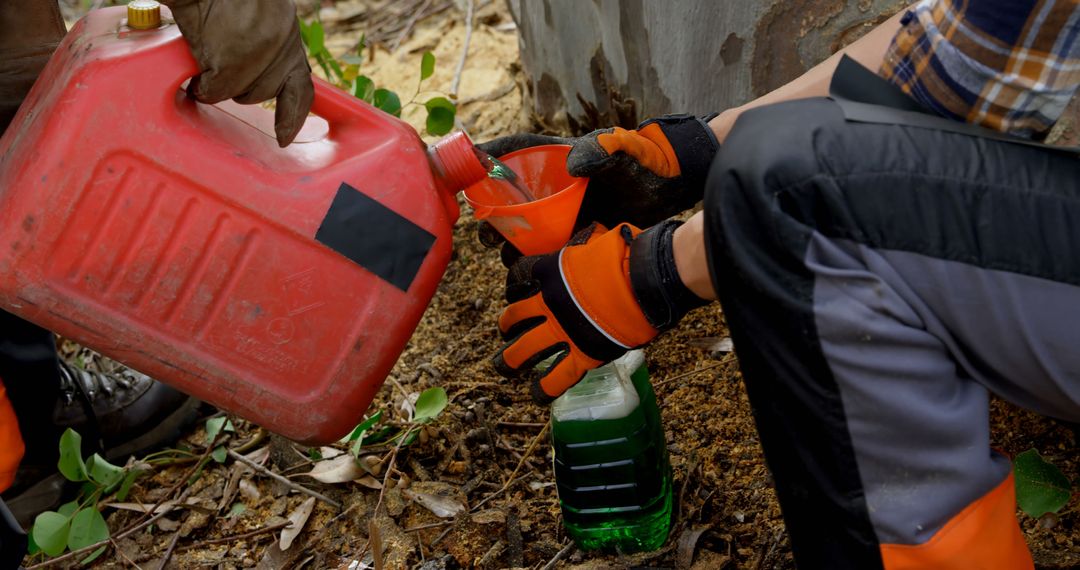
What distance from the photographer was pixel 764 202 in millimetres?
1090

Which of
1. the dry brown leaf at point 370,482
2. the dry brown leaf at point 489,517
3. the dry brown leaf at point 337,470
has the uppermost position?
the dry brown leaf at point 489,517

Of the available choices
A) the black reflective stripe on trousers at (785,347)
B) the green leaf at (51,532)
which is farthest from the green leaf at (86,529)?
the black reflective stripe on trousers at (785,347)

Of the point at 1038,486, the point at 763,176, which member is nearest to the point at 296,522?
the point at 763,176

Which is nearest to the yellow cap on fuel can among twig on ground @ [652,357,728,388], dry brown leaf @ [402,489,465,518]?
dry brown leaf @ [402,489,465,518]

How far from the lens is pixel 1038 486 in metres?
1.38

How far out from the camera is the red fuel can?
1.34 metres

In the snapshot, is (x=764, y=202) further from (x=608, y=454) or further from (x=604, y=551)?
(x=604, y=551)

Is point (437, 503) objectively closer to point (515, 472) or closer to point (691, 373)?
point (515, 472)

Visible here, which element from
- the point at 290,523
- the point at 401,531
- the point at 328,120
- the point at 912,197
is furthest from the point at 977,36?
the point at 290,523

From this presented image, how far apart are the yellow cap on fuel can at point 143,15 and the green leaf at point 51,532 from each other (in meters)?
0.89

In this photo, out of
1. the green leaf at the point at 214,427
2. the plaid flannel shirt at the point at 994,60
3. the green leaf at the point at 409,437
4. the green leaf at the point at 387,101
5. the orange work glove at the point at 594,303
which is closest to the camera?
the plaid flannel shirt at the point at 994,60

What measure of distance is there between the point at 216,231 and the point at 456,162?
380 mm

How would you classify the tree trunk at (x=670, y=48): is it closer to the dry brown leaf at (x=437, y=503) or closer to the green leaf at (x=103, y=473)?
the dry brown leaf at (x=437, y=503)

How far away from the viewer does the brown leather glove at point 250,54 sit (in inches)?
52.0
